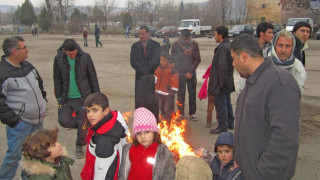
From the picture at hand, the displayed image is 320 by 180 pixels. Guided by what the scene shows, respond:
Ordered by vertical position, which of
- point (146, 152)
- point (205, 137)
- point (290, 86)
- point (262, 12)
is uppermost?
point (262, 12)

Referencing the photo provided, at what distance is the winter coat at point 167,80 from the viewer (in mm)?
5922

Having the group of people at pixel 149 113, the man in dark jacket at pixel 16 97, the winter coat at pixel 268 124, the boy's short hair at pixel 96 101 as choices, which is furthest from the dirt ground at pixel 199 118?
the winter coat at pixel 268 124

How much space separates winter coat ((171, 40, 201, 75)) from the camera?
6.41 metres

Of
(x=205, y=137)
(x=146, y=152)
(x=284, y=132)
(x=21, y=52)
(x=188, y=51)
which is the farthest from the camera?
(x=188, y=51)

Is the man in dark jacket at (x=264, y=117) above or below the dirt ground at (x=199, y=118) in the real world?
above

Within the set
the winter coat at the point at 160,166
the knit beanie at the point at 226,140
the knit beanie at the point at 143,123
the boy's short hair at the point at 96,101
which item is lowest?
the winter coat at the point at 160,166

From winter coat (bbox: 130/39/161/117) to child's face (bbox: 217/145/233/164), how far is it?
276 cm

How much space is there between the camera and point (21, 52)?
3549 mm

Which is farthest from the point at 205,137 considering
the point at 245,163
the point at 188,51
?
the point at 245,163

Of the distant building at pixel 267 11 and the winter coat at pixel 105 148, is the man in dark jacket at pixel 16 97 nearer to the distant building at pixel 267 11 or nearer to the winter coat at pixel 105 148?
the winter coat at pixel 105 148

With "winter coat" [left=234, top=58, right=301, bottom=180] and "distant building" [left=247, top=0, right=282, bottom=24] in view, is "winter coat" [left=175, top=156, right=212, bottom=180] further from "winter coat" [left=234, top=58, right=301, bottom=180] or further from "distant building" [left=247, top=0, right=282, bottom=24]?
"distant building" [left=247, top=0, right=282, bottom=24]

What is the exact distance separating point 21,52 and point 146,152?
201 centimetres

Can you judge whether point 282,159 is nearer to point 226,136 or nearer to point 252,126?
point 252,126

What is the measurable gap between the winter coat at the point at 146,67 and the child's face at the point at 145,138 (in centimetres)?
272
